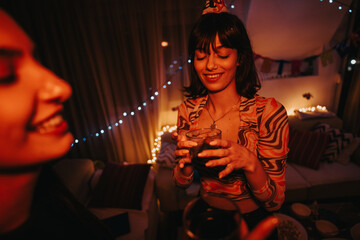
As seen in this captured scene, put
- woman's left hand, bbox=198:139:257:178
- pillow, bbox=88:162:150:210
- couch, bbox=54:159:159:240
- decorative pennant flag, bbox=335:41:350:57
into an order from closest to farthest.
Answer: woman's left hand, bbox=198:139:257:178
couch, bbox=54:159:159:240
pillow, bbox=88:162:150:210
decorative pennant flag, bbox=335:41:350:57

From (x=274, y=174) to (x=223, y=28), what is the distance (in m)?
0.86

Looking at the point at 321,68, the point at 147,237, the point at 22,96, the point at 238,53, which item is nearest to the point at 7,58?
the point at 22,96

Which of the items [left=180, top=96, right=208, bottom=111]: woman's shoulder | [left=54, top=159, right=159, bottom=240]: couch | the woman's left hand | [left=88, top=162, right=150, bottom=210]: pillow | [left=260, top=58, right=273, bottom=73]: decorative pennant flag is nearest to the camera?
the woman's left hand

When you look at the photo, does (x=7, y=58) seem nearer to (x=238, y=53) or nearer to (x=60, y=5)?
(x=238, y=53)

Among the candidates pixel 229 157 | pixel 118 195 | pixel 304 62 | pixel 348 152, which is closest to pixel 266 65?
pixel 304 62

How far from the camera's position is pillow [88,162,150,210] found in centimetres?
225

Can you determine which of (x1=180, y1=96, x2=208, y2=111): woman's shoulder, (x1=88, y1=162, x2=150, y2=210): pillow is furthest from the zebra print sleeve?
(x1=88, y1=162, x2=150, y2=210): pillow

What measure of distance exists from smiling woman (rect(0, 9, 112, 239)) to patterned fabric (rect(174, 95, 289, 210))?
2.51 feet

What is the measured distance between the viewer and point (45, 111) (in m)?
0.44

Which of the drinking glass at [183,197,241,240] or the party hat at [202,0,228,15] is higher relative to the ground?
the party hat at [202,0,228,15]

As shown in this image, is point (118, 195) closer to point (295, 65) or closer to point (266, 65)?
point (266, 65)

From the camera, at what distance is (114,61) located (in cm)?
319

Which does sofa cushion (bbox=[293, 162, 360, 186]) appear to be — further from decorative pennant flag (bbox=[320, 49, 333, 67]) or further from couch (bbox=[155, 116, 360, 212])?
decorative pennant flag (bbox=[320, 49, 333, 67])

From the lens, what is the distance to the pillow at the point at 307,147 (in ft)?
8.59
